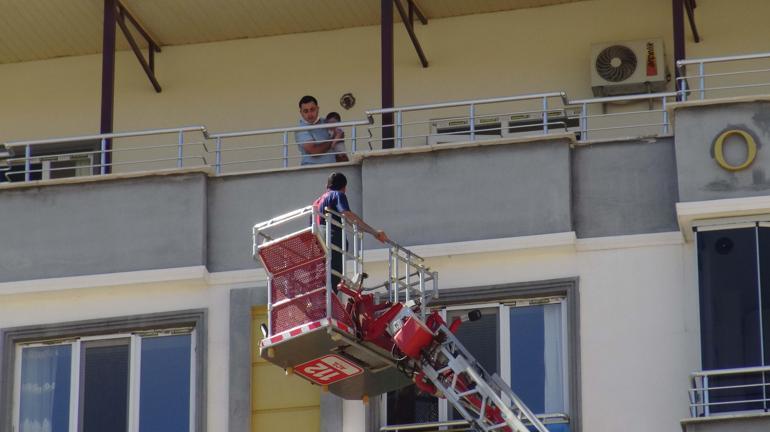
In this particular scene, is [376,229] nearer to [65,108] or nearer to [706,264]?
[706,264]

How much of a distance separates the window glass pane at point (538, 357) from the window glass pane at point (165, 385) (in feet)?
12.7

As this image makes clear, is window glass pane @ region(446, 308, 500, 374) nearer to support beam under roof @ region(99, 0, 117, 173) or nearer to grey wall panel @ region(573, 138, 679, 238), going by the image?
grey wall panel @ region(573, 138, 679, 238)

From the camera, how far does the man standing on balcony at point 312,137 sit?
3023 centimetres

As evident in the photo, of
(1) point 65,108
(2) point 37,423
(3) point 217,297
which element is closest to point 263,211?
(3) point 217,297

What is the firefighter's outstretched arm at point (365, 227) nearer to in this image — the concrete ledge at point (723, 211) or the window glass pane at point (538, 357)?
the window glass pane at point (538, 357)

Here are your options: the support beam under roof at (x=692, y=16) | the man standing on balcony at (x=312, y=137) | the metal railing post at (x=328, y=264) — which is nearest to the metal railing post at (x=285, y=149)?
the man standing on balcony at (x=312, y=137)

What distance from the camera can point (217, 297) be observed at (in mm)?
29359

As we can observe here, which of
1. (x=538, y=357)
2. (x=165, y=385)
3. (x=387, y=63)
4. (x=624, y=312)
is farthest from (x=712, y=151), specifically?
(x=165, y=385)

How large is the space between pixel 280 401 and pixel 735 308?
5.28 metres

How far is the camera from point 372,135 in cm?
3206

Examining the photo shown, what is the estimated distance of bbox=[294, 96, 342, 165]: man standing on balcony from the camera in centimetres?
3023

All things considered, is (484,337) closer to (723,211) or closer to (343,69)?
(723,211)

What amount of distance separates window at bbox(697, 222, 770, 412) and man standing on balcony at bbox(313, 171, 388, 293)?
11.7 ft

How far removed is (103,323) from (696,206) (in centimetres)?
701
